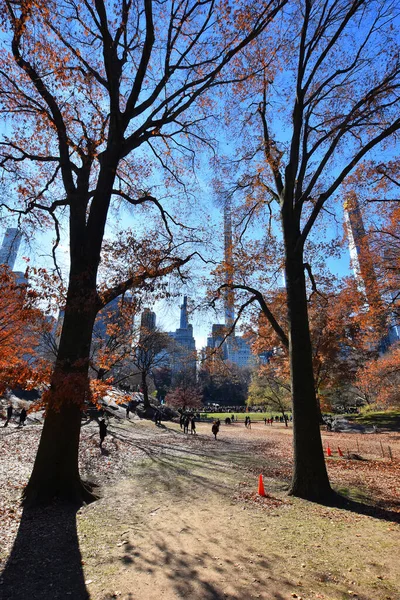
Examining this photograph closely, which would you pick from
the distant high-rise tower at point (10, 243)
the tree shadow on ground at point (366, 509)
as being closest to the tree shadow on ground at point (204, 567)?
the tree shadow on ground at point (366, 509)

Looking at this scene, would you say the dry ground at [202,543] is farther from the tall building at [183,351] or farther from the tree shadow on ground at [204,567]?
the tall building at [183,351]

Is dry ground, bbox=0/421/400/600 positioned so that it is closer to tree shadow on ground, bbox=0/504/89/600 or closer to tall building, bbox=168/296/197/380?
tree shadow on ground, bbox=0/504/89/600

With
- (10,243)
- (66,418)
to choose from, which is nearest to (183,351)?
(10,243)

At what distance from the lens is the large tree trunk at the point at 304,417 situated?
26.0 ft

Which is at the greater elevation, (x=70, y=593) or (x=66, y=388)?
(x=66, y=388)

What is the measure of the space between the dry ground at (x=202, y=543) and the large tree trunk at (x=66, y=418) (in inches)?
20.9

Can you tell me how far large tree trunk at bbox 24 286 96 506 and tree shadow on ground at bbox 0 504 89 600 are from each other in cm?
61

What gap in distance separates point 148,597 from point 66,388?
3949mm

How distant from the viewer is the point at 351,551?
5.02m

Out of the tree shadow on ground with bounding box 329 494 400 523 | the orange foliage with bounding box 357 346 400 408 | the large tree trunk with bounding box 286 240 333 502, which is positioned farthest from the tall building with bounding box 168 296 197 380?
the orange foliage with bounding box 357 346 400 408

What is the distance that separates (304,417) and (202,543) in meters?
4.06

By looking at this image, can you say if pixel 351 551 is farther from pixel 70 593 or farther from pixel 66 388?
pixel 66 388

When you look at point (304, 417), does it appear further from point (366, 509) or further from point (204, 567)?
point (204, 567)

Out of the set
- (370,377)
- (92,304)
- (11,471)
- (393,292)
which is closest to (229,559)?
(92,304)
